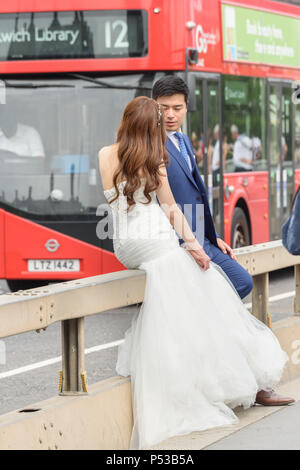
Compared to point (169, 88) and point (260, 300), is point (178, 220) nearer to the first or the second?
point (169, 88)

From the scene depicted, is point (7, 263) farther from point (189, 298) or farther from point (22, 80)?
point (189, 298)

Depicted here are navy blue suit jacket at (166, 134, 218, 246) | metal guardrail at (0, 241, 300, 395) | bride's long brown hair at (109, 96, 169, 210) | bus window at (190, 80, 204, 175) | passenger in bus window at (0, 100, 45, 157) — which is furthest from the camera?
bus window at (190, 80, 204, 175)

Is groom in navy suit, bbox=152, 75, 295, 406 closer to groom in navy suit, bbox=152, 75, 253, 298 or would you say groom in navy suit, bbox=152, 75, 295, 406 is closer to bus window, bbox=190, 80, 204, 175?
groom in navy suit, bbox=152, 75, 253, 298

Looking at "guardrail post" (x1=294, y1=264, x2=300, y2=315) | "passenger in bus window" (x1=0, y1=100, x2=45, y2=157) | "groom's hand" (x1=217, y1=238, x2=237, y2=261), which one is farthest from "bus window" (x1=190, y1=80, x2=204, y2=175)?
"groom's hand" (x1=217, y1=238, x2=237, y2=261)

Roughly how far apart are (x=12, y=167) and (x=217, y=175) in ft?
8.47

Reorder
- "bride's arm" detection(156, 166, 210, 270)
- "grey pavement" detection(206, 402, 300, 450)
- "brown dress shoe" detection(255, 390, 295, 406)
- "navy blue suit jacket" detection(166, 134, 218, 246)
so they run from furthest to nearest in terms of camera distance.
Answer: "brown dress shoe" detection(255, 390, 295, 406), "navy blue suit jacket" detection(166, 134, 218, 246), "bride's arm" detection(156, 166, 210, 270), "grey pavement" detection(206, 402, 300, 450)

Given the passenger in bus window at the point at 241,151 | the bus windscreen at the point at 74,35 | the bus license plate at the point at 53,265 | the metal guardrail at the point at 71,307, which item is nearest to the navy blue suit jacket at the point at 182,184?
the metal guardrail at the point at 71,307

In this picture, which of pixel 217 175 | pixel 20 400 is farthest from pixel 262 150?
pixel 20 400

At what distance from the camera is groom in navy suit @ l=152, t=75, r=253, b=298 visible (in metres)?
6.97

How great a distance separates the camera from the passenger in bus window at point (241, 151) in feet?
50.8

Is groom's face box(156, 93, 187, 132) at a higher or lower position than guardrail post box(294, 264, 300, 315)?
higher

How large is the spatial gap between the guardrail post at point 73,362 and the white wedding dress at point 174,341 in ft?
1.46

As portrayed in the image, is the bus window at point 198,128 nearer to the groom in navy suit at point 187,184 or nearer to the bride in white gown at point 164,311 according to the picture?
the groom in navy suit at point 187,184
